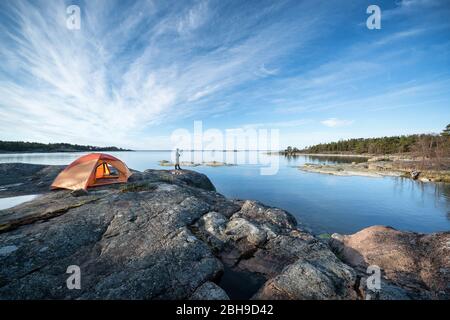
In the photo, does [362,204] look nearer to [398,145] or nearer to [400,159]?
[400,159]

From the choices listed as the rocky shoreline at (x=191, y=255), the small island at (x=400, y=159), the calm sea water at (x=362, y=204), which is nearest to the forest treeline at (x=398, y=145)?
the small island at (x=400, y=159)

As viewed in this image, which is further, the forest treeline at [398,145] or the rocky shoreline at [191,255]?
the forest treeline at [398,145]

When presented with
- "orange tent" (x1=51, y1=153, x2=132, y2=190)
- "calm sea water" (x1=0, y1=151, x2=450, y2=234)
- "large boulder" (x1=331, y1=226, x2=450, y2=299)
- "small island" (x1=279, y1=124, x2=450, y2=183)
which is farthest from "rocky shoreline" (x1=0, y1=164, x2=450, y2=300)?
"small island" (x1=279, y1=124, x2=450, y2=183)

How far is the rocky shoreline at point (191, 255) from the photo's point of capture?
178 inches

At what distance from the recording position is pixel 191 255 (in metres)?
5.80

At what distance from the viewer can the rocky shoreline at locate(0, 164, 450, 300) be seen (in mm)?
4523

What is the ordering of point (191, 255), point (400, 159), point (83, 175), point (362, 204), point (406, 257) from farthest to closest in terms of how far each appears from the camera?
point (400, 159) < point (362, 204) < point (83, 175) < point (406, 257) < point (191, 255)

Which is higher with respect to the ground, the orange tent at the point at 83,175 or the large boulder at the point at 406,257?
the orange tent at the point at 83,175

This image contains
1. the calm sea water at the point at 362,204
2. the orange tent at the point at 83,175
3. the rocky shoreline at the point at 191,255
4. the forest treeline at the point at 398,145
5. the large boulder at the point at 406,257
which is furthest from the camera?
the forest treeline at the point at 398,145

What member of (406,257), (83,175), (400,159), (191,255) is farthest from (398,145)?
(83,175)

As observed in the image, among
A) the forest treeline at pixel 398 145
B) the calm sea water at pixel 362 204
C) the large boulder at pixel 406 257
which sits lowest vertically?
the calm sea water at pixel 362 204

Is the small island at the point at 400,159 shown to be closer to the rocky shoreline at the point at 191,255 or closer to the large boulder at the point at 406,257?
the large boulder at the point at 406,257

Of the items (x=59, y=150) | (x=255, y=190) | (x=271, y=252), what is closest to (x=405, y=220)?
(x=255, y=190)

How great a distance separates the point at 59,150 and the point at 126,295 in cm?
18991
